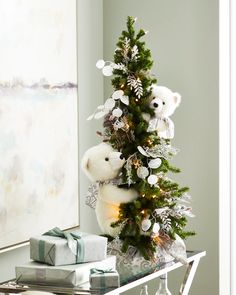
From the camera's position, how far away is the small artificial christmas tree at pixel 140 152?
2619 millimetres

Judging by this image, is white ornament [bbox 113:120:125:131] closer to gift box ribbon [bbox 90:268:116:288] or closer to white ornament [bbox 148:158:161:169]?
white ornament [bbox 148:158:161:169]

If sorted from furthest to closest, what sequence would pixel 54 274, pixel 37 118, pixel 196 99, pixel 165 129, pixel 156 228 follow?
1. pixel 196 99
2. pixel 37 118
3. pixel 165 129
4. pixel 156 228
5. pixel 54 274

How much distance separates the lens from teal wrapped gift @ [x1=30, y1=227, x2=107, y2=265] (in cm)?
223

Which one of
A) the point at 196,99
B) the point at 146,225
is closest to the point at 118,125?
the point at 146,225

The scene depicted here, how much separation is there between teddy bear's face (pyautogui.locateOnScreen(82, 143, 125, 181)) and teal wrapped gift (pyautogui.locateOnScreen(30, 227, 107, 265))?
0.36 meters

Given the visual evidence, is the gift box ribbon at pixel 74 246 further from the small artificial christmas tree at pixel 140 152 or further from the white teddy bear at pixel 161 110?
the white teddy bear at pixel 161 110

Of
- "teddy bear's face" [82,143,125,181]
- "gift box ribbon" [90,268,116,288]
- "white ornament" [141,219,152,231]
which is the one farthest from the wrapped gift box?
"teddy bear's face" [82,143,125,181]

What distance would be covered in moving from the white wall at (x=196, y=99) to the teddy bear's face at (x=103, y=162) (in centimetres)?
73

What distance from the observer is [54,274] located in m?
2.20

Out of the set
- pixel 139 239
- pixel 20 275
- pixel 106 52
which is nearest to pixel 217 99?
pixel 106 52

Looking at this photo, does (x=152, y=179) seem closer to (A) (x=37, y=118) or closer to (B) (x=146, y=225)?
(B) (x=146, y=225)

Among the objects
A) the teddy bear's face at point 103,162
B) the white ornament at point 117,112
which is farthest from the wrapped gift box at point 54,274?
the white ornament at point 117,112

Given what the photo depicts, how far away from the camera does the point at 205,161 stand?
3281mm

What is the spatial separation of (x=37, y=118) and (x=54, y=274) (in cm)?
81
